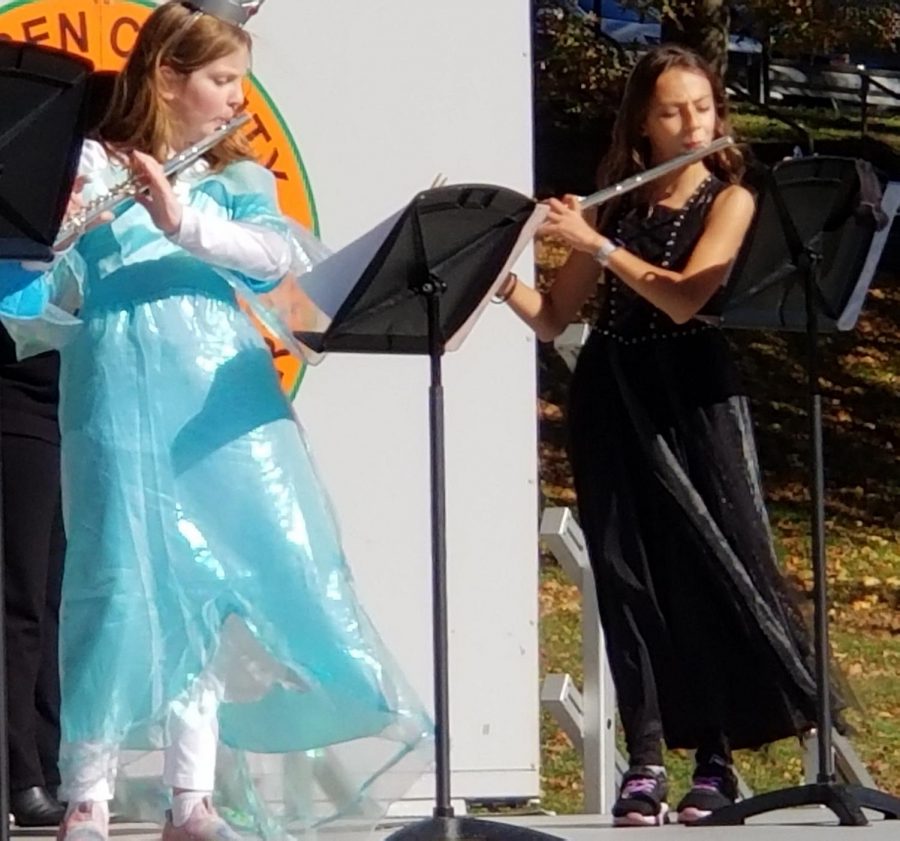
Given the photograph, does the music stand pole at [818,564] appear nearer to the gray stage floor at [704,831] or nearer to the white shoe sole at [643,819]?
the gray stage floor at [704,831]

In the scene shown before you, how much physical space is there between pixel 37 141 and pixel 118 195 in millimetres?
344

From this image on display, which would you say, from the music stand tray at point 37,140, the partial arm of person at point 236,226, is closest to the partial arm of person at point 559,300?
the partial arm of person at point 236,226

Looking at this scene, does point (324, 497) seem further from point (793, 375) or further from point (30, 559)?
point (793, 375)

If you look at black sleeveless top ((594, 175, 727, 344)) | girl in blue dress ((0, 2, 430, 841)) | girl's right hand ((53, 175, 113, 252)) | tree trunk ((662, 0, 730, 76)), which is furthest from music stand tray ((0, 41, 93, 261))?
tree trunk ((662, 0, 730, 76))

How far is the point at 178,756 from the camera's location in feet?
12.5

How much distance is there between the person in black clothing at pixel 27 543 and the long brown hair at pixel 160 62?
789 mm

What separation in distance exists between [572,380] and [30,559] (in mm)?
1281

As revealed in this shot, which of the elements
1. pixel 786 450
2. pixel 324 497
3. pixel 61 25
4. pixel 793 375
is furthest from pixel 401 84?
pixel 793 375

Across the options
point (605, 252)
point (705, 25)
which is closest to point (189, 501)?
point (605, 252)

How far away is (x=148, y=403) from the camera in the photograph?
3.84 meters

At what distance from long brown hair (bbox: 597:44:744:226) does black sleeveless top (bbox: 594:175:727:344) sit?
7cm

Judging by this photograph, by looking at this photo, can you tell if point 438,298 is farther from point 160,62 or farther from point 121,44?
point 121,44

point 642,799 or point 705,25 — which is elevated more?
point 705,25

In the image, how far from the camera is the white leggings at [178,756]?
3766 millimetres
